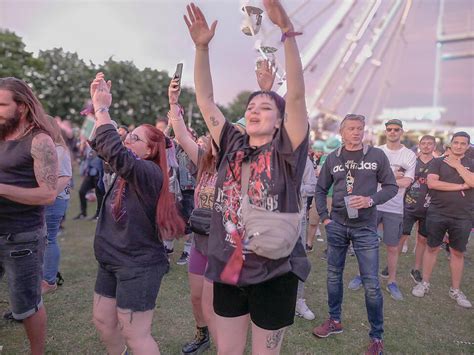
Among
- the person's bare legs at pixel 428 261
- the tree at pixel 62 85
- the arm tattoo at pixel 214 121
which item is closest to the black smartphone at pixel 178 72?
the arm tattoo at pixel 214 121

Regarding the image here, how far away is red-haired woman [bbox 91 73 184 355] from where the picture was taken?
2.04 meters

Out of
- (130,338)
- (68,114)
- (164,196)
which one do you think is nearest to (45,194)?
(164,196)

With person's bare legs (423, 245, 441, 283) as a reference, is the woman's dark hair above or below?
above

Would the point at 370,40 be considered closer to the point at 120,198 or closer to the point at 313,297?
the point at 313,297

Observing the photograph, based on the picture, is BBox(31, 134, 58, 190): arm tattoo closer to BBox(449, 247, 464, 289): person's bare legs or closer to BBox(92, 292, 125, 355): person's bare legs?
BBox(92, 292, 125, 355): person's bare legs

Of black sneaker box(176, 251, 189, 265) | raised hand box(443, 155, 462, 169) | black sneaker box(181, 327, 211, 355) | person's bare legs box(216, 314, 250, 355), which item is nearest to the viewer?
person's bare legs box(216, 314, 250, 355)

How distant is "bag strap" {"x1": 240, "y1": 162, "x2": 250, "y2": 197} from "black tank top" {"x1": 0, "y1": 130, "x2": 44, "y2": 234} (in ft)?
4.73

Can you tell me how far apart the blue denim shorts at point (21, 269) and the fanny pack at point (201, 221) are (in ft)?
3.55

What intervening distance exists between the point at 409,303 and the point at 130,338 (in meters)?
3.64

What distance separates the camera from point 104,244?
2.11m

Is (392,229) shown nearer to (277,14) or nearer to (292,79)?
(292,79)

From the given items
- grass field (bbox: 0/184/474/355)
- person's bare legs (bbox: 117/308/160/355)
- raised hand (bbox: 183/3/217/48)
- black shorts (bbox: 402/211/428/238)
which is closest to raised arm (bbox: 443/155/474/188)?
black shorts (bbox: 402/211/428/238)

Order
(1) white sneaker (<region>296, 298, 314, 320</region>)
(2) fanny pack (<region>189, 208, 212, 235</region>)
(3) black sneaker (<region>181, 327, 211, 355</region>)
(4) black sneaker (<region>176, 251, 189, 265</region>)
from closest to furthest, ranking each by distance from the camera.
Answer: (2) fanny pack (<region>189, 208, 212, 235</region>)
(3) black sneaker (<region>181, 327, 211, 355</region>)
(1) white sneaker (<region>296, 298, 314, 320</region>)
(4) black sneaker (<region>176, 251, 189, 265</region>)

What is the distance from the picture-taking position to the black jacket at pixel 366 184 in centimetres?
316
